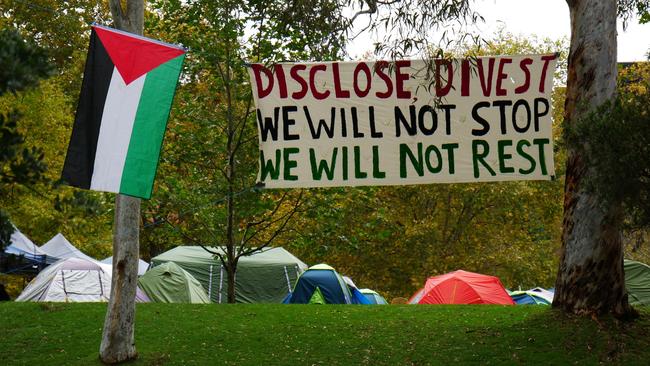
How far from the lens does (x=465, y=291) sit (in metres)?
18.0

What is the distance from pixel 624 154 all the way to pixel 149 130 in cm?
463

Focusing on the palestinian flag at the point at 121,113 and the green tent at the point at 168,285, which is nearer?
the palestinian flag at the point at 121,113

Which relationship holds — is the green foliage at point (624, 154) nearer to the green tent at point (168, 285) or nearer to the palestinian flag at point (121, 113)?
the palestinian flag at point (121, 113)

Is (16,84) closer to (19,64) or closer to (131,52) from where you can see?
(19,64)

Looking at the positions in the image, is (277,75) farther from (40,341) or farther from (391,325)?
(40,341)

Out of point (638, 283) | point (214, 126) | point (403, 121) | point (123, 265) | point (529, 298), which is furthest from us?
point (638, 283)

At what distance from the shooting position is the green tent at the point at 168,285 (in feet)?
64.6

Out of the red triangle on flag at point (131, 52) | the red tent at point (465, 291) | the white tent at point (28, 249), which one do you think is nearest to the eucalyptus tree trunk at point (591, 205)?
the red triangle on flag at point (131, 52)

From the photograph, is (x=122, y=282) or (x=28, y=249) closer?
(x=122, y=282)

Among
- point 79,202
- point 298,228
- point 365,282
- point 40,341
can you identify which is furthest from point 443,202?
point 79,202

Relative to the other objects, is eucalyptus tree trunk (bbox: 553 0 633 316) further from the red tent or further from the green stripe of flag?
the red tent

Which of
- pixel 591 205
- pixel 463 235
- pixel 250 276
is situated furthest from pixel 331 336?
pixel 463 235

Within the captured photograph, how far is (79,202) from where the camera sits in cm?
559

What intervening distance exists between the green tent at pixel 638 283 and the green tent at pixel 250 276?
859 centimetres
